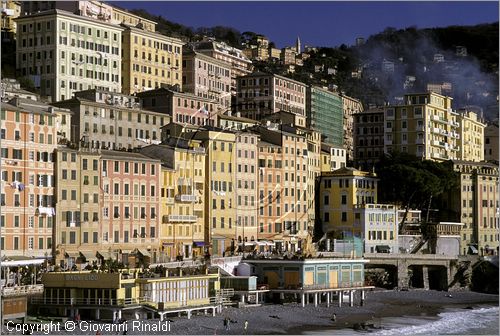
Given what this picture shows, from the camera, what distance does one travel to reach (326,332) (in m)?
41.8

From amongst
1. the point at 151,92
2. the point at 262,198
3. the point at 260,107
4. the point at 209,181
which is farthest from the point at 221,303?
the point at 260,107

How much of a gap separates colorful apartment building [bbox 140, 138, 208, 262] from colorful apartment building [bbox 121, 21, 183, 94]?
1524cm

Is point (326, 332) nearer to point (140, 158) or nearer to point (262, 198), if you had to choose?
point (140, 158)

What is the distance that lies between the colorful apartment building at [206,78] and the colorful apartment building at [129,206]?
22.4m

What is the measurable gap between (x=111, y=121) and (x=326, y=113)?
3829 centimetres

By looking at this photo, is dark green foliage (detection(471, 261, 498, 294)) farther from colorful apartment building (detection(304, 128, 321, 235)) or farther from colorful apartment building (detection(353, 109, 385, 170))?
colorful apartment building (detection(353, 109, 385, 170))

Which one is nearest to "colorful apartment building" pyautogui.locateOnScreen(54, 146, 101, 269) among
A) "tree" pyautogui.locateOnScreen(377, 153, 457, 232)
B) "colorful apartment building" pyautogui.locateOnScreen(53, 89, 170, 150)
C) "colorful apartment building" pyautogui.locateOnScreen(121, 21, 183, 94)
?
"colorful apartment building" pyautogui.locateOnScreen(53, 89, 170, 150)

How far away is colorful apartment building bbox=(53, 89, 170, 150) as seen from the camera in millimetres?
57938

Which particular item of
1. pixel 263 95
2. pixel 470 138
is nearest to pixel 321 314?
pixel 263 95

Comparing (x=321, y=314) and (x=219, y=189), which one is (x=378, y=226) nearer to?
(x=219, y=189)

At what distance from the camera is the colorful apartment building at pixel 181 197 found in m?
55.6

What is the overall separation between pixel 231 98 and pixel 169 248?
3220cm

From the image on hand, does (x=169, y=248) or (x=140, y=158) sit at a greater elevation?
(x=140, y=158)

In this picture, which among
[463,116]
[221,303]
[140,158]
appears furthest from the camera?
[463,116]
